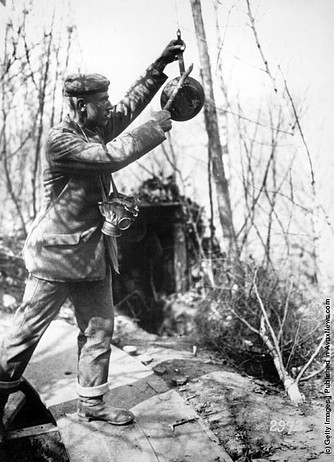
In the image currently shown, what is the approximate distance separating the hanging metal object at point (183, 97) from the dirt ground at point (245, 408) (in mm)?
2070

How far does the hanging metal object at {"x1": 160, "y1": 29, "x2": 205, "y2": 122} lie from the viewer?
104 inches

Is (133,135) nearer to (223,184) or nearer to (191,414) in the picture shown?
(191,414)

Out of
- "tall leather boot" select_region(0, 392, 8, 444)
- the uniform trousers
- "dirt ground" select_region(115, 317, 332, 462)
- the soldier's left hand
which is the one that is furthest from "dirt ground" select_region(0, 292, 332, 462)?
the soldier's left hand

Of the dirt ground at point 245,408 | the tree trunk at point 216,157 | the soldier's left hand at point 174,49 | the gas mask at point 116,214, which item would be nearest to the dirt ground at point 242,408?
the dirt ground at point 245,408

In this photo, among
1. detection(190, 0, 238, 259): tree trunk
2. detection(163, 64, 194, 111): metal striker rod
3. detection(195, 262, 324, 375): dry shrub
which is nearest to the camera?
detection(163, 64, 194, 111): metal striker rod

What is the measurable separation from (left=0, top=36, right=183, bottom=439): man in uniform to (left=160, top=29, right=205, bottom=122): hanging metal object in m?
0.24

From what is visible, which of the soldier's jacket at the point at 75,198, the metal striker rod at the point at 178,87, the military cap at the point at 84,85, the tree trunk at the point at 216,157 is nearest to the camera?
the soldier's jacket at the point at 75,198

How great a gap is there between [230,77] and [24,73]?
117 inches

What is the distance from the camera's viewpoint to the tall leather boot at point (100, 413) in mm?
2584

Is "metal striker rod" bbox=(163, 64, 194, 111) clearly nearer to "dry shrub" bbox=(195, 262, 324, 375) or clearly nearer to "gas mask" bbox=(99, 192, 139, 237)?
"gas mask" bbox=(99, 192, 139, 237)

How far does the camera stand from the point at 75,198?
8.02ft

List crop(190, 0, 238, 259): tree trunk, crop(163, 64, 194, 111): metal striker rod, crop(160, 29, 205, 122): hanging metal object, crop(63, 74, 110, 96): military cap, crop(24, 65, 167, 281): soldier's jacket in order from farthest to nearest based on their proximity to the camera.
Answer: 1. crop(190, 0, 238, 259): tree trunk
2. crop(160, 29, 205, 122): hanging metal object
3. crop(163, 64, 194, 111): metal striker rod
4. crop(63, 74, 110, 96): military cap
5. crop(24, 65, 167, 281): soldier's jacket

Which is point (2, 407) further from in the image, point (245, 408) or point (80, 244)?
point (245, 408)

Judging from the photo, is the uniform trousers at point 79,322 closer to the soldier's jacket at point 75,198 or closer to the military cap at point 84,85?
the soldier's jacket at point 75,198
